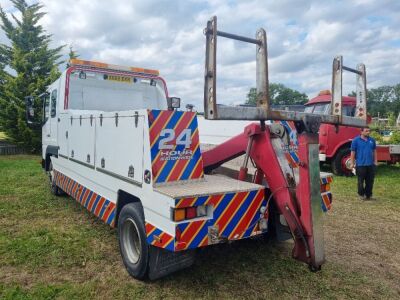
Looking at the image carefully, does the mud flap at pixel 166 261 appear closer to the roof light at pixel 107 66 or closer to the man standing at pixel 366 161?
the roof light at pixel 107 66

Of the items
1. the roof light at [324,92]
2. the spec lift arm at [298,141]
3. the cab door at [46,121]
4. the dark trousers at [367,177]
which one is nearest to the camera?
the spec lift arm at [298,141]

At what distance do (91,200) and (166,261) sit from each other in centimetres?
209

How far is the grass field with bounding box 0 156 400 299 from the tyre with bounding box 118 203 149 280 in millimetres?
142

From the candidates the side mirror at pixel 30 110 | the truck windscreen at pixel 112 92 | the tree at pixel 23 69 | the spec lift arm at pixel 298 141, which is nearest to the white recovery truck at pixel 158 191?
the spec lift arm at pixel 298 141

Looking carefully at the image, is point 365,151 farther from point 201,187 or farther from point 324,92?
point 201,187

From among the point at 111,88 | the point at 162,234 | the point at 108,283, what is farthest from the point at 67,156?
the point at 162,234

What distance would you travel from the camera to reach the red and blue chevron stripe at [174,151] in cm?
342

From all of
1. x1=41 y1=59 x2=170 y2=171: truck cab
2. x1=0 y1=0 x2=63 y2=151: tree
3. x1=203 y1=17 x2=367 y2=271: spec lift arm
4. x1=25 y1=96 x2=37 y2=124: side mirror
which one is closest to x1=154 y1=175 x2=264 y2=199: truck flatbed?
x1=203 y1=17 x2=367 y2=271: spec lift arm

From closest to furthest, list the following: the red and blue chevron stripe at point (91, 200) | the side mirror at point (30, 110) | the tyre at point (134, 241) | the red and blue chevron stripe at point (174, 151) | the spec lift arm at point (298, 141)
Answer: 1. the spec lift arm at point (298, 141)
2. the red and blue chevron stripe at point (174, 151)
3. the tyre at point (134, 241)
4. the red and blue chevron stripe at point (91, 200)
5. the side mirror at point (30, 110)

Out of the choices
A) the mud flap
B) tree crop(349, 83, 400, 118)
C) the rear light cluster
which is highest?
tree crop(349, 83, 400, 118)

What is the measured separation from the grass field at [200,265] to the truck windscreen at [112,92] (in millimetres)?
1978

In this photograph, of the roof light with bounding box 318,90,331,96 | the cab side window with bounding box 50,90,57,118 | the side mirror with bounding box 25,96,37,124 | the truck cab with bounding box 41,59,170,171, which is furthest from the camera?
the roof light with bounding box 318,90,331,96

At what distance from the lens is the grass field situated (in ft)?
11.8

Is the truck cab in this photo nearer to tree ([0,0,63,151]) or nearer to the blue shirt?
the blue shirt
